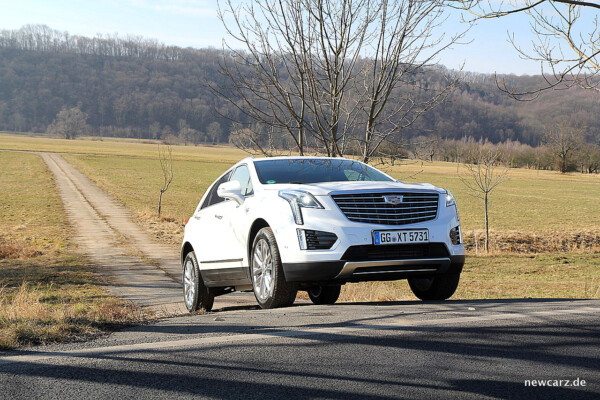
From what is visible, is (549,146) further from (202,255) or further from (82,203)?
(202,255)

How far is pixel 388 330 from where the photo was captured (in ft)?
18.1

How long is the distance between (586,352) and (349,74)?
10.7 meters

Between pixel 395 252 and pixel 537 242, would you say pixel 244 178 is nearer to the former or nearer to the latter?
pixel 395 252

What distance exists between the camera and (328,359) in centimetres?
466

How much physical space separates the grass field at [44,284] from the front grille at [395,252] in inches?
87.9

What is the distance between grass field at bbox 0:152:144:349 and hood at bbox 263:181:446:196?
6.88 feet

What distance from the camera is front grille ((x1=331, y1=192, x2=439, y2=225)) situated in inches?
270

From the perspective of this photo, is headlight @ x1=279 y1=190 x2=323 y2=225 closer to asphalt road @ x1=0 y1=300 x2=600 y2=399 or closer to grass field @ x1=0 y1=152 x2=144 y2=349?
asphalt road @ x1=0 y1=300 x2=600 y2=399

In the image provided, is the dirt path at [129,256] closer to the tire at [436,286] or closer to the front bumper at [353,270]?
the tire at [436,286]

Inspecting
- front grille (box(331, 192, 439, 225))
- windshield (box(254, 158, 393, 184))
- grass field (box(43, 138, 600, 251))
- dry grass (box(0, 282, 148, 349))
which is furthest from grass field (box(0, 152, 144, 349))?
grass field (box(43, 138, 600, 251))

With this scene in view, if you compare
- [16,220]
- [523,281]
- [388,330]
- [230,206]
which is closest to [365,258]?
[388,330]

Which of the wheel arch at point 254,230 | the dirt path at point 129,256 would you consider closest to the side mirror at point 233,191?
the wheel arch at point 254,230

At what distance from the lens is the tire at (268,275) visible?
6957 mm

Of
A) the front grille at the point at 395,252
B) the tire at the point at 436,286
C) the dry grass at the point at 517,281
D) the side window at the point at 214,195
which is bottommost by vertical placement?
the dry grass at the point at 517,281
